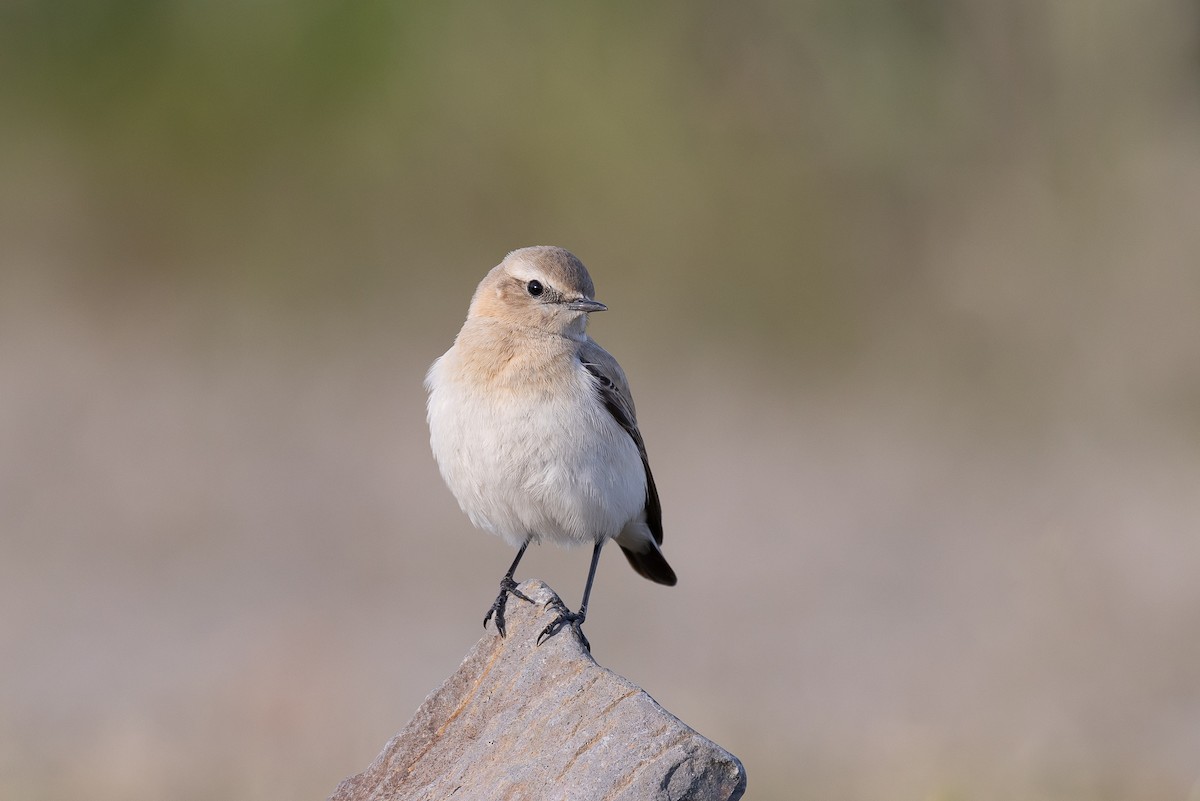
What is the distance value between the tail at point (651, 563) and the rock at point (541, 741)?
1.79m

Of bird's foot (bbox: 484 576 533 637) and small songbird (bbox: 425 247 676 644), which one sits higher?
small songbird (bbox: 425 247 676 644)

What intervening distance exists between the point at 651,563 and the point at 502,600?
1.25 meters

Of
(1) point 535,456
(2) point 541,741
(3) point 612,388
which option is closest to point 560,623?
(2) point 541,741

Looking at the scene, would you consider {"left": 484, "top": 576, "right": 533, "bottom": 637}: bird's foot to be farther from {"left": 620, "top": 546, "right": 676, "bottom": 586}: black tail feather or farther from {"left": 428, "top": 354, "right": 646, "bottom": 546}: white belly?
{"left": 620, "top": 546, "right": 676, "bottom": 586}: black tail feather

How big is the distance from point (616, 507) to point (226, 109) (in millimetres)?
8475

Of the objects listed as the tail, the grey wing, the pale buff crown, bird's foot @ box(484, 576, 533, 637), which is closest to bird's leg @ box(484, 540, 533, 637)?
bird's foot @ box(484, 576, 533, 637)

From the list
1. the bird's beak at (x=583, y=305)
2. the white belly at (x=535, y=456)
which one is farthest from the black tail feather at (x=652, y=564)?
the bird's beak at (x=583, y=305)

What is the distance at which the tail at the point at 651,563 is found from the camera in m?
6.11

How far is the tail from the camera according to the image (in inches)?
240

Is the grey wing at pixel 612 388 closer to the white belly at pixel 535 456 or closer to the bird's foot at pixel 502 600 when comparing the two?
the white belly at pixel 535 456

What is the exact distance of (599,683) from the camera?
12.1 ft

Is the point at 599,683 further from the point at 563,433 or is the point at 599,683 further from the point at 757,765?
the point at 757,765

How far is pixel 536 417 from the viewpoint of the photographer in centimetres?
508

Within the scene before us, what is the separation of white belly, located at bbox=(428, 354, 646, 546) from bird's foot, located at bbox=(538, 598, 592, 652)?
68 centimetres
